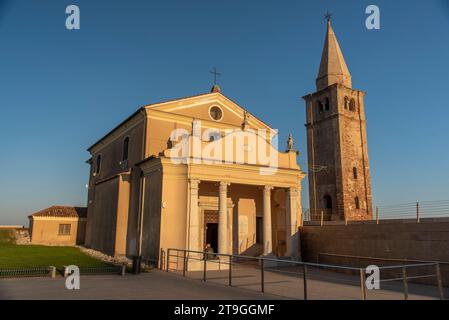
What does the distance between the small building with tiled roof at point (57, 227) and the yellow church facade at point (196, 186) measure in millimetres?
8216

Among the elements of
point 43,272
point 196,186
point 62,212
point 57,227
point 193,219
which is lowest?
point 43,272

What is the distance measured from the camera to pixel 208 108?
22531mm

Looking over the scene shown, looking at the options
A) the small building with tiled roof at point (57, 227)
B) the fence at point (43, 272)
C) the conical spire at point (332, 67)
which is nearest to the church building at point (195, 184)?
the fence at point (43, 272)

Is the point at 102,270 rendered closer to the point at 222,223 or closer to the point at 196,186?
the point at 196,186

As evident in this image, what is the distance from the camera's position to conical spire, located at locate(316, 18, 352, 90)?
1540 inches

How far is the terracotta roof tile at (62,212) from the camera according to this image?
31.6 m

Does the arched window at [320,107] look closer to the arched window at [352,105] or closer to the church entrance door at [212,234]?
the arched window at [352,105]

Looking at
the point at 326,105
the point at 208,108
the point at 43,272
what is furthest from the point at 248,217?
the point at 326,105

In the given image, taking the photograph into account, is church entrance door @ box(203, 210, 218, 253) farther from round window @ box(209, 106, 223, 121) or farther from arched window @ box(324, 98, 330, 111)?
arched window @ box(324, 98, 330, 111)

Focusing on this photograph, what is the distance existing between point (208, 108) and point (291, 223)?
8.95 m

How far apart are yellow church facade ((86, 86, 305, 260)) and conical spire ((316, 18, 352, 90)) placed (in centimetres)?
1837
